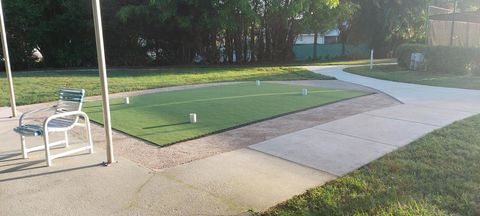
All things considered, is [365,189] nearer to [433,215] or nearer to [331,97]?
[433,215]

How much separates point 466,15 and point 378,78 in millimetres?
7710

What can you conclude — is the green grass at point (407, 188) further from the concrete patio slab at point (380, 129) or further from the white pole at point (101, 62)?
the white pole at point (101, 62)

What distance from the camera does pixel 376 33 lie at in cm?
3062

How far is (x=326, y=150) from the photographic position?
5.46 m

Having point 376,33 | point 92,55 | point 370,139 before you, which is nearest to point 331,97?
point 370,139

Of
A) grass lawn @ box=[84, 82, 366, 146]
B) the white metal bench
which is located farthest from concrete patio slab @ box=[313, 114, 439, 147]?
the white metal bench

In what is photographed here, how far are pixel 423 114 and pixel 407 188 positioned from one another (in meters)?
4.14

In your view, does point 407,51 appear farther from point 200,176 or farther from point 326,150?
point 200,176

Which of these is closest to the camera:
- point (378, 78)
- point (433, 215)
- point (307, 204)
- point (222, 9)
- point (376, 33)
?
point (433, 215)

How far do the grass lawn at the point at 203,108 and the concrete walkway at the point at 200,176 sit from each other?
126 cm

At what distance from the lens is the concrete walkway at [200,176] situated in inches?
152

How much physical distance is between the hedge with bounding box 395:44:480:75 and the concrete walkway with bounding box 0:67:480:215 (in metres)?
10.2

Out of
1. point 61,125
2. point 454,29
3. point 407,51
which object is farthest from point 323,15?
point 61,125

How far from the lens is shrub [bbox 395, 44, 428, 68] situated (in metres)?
16.9
